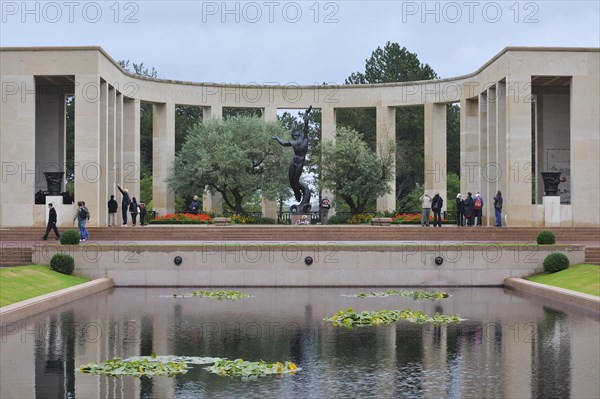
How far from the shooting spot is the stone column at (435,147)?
1994 inches

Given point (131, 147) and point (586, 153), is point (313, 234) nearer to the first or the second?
point (586, 153)

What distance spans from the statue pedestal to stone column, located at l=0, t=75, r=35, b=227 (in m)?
21.7

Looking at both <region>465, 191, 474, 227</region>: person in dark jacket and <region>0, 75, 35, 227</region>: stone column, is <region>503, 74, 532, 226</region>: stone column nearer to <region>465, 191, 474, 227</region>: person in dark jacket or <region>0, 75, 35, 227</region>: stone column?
<region>465, 191, 474, 227</region>: person in dark jacket

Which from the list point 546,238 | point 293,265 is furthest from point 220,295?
point 546,238

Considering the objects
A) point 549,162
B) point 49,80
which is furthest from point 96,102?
point 549,162

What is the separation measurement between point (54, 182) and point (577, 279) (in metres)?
22.2

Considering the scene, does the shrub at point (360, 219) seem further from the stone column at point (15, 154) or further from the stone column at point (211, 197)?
the stone column at point (15, 154)

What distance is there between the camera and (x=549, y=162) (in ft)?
151

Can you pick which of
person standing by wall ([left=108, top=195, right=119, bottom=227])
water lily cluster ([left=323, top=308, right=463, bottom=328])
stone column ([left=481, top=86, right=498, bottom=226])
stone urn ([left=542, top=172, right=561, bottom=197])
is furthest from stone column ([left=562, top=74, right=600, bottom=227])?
water lily cluster ([left=323, top=308, right=463, bottom=328])

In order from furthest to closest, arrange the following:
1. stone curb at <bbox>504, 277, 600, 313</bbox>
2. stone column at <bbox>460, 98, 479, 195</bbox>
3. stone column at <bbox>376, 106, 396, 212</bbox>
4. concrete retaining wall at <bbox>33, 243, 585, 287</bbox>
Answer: stone column at <bbox>376, 106, 396, 212</bbox> → stone column at <bbox>460, 98, 479, 195</bbox> → concrete retaining wall at <bbox>33, 243, 585, 287</bbox> → stone curb at <bbox>504, 277, 600, 313</bbox>

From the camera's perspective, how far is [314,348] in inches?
582

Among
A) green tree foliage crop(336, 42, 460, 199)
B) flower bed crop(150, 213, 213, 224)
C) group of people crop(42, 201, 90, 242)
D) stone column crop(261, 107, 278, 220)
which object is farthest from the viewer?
green tree foliage crop(336, 42, 460, 199)

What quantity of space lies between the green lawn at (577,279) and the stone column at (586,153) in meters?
13.4

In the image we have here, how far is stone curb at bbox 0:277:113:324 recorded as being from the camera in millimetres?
17812
